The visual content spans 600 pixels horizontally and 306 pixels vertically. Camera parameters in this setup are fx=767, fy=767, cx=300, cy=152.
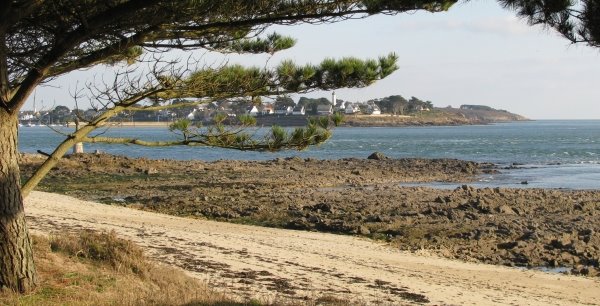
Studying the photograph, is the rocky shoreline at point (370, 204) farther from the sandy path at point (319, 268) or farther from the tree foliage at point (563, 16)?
the tree foliage at point (563, 16)

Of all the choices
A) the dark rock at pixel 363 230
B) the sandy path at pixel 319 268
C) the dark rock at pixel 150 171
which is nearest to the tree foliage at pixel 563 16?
the sandy path at pixel 319 268

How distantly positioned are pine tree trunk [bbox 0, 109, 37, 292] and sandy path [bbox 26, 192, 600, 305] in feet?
8.65

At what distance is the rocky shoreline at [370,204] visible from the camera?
15547 mm

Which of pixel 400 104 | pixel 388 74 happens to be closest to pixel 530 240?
pixel 388 74

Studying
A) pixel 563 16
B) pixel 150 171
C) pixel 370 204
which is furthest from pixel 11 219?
pixel 150 171

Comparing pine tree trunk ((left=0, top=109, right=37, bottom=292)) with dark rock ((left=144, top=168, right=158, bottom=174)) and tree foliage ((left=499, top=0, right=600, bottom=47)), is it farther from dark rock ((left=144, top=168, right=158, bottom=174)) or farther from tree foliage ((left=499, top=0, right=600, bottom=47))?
dark rock ((left=144, top=168, right=158, bottom=174))

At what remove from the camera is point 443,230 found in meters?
17.1

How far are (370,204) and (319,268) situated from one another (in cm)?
992

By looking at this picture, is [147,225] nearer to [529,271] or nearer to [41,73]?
[529,271]

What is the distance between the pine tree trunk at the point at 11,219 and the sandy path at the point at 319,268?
2.64 m

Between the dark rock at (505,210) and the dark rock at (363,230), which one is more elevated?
the dark rock at (505,210)

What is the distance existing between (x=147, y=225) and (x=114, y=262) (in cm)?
630

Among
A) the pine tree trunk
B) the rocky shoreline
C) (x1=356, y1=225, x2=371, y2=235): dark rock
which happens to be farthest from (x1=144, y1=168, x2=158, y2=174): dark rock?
the pine tree trunk

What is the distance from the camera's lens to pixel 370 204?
70.9 feet
